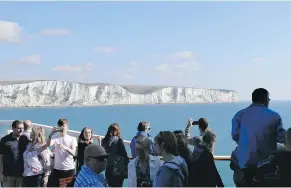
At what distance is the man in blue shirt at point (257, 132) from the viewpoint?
3799mm

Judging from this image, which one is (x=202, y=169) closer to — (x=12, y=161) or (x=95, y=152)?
(x=95, y=152)

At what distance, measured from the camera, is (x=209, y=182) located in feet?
14.0

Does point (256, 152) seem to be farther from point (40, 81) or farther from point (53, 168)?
point (40, 81)

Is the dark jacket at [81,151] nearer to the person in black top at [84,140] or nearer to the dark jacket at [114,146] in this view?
the person in black top at [84,140]

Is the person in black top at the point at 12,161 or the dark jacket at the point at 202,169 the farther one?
the person in black top at the point at 12,161

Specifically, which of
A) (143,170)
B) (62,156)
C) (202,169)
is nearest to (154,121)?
(62,156)

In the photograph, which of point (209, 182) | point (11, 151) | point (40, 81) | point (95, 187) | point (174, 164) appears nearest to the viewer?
point (95, 187)

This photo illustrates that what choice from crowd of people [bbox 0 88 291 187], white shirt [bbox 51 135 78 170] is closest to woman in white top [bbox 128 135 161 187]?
crowd of people [bbox 0 88 291 187]

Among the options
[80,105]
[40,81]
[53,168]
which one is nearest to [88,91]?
[80,105]

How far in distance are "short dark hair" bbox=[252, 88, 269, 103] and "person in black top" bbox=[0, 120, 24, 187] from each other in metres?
3.21

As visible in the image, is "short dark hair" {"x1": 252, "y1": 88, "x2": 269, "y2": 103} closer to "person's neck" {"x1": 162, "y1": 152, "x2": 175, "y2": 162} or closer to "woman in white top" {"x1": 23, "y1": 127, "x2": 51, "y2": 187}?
"person's neck" {"x1": 162, "y1": 152, "x2": 175, "y2": 162}

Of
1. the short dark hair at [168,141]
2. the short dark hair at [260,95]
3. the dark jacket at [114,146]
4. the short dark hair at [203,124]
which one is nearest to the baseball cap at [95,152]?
the short dark hair at [168,141]

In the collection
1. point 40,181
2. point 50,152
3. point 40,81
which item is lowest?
Result: point 40,181

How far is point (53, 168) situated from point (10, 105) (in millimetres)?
165787
